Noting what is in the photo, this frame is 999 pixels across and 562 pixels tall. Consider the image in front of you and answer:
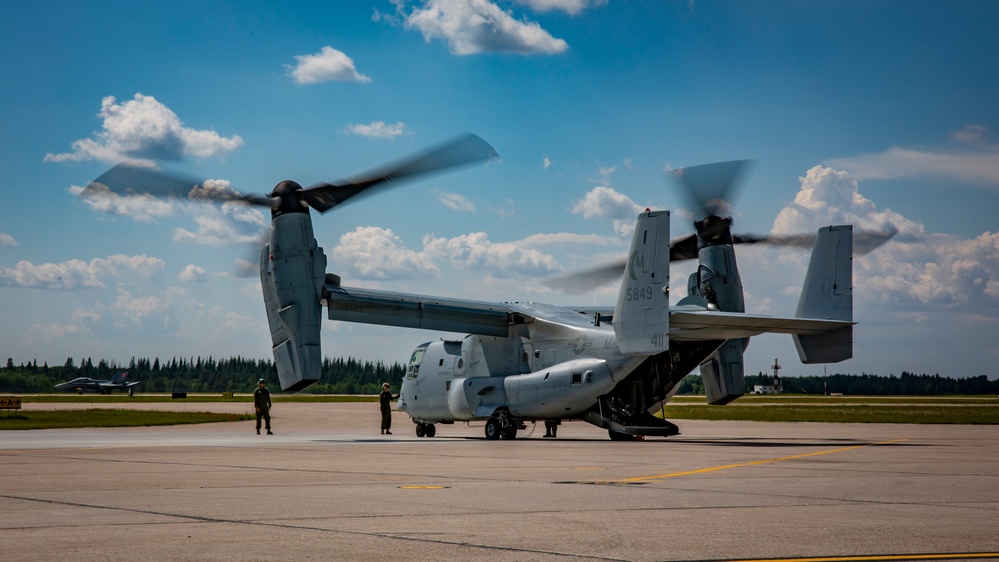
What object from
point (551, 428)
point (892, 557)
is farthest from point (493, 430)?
point (892, 557)

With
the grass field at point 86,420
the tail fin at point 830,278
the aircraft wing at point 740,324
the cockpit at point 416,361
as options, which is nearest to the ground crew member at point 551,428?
the cockpit at point 416,361

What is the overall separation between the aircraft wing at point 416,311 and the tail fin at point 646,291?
20.9ft

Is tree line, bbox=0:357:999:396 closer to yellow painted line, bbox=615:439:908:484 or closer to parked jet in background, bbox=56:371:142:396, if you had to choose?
parked jet in background, bbox=56:371:142:396

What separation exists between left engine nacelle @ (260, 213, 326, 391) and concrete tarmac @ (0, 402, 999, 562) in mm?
5867

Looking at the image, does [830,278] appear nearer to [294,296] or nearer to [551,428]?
[551,428]

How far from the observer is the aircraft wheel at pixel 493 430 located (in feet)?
97.9

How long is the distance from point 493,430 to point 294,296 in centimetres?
744

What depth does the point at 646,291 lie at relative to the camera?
24078 millimetres

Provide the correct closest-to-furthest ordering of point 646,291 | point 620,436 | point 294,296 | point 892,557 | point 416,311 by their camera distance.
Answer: point 892,557
point 646,291
point 294,296
point 620,436
point 416,311

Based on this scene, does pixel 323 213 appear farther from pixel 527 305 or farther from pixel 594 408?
pixel 594 408

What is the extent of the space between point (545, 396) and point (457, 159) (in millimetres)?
7350

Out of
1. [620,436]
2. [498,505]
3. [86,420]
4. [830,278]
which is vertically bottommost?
[86,420]

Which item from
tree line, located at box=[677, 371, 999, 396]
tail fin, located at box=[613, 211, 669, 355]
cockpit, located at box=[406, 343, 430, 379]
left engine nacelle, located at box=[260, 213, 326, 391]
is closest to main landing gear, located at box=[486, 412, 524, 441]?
cockpit, located at box=[406, 343, 430, 379]

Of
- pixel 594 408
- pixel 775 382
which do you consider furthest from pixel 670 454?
pixel 775 382
